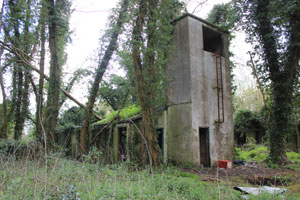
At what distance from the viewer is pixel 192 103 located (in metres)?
10.6

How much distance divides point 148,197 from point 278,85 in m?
8.88

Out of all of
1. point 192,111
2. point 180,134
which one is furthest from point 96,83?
point 192,111

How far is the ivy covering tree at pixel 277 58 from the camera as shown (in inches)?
404

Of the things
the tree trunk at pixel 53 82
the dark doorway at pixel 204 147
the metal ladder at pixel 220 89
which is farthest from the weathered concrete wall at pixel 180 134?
the tree trunk at pixel 53 82

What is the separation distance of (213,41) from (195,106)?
5.17m

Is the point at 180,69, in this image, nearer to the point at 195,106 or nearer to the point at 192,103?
the point at 192,103

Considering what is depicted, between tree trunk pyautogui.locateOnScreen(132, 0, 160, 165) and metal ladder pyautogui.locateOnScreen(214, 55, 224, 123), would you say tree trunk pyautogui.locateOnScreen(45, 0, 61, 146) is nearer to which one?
tree trunk pyautogui.locateOnScreen(132, 0, 160, 165)

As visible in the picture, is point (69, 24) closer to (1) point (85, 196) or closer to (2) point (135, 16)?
(2) point (135, 16)

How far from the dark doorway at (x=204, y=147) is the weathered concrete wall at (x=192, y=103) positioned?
19cm

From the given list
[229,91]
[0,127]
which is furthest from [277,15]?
[0,127]

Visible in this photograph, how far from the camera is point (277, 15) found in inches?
394

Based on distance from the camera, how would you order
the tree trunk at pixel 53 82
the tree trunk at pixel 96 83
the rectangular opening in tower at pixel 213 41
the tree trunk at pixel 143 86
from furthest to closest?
the rectangular opening in tower at pixel 213 41, the tree trunk at pixel 96 83, the tree trunk at pixel 53 82, the tree trunk at pixel 143 86

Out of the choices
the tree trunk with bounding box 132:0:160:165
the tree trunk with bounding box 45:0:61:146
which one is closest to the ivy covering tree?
the tree trunk with bounding box 132:0:160:165

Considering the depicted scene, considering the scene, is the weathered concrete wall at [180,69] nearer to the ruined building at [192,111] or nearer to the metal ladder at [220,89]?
the ruined building at [192,111]
